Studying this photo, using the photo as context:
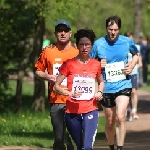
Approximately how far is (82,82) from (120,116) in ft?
6.69

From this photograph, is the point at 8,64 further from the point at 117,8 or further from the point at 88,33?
the point at 117,8

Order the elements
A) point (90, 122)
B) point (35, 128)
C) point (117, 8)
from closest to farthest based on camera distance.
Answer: point (90, 122), point (35, 128), point (117, 8)

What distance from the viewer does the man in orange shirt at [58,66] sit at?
428 inches

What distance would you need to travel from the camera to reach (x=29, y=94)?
99.8 ft

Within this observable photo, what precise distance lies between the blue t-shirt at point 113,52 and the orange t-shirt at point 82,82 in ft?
6.41

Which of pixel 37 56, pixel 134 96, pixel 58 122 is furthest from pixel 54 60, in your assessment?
pixel 37 56

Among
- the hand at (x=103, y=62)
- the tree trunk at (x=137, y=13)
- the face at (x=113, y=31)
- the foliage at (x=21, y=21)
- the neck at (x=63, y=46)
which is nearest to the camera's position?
the neck at (x=63, y=46)

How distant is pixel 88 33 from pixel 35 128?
7.02 metres

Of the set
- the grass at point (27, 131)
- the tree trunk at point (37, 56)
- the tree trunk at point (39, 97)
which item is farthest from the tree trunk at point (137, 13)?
the grass at point (27, 131)

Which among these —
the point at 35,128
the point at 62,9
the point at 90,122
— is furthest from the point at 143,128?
the point at 90,122

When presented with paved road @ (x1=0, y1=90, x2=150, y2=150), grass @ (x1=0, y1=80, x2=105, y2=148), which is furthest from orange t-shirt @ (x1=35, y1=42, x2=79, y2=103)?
grass @ (x1=0, y1=80, x2=105, y2=148)

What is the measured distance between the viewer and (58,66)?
10.9m

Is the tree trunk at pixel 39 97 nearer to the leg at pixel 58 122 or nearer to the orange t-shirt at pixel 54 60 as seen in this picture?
the orange t-shirt at pixel 54 60

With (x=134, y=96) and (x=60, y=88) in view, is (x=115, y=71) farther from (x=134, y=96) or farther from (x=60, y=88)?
(x=134, y=96)
